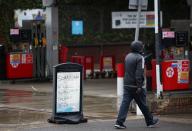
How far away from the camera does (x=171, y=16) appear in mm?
35562

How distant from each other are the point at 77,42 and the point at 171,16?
227 inches

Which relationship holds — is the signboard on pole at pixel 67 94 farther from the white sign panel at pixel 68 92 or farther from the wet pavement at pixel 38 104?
the wet pavement at pixel 38 104

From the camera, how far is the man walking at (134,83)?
12477 millimetres

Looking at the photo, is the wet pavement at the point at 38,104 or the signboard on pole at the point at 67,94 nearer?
the signboard on pole at the point at 67,94

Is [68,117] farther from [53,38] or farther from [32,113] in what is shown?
[53,38]

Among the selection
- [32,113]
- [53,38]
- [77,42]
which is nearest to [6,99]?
[32,113]

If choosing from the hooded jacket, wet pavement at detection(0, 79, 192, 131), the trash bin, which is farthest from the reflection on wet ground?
the trash bin

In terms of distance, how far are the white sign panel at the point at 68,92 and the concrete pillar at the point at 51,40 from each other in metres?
11.2

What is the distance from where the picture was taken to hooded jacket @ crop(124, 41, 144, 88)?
40.9 ft

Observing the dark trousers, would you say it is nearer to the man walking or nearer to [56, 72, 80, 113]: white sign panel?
the man walking

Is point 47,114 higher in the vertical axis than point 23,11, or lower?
lower

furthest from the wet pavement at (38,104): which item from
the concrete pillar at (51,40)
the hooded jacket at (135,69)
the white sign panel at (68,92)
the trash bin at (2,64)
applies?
the hooded jacket at (135,69)

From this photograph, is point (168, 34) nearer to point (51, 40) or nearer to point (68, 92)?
point (68, 92)

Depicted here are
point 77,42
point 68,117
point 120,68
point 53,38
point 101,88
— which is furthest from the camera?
point 77,42
